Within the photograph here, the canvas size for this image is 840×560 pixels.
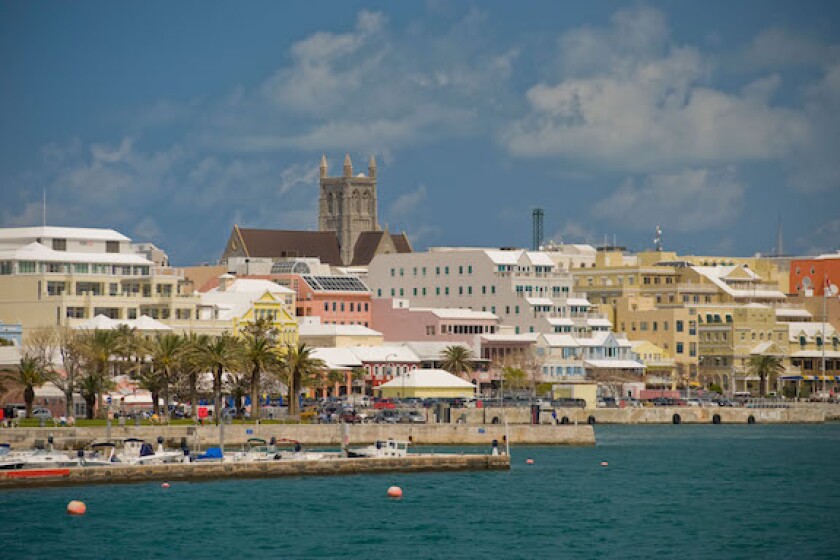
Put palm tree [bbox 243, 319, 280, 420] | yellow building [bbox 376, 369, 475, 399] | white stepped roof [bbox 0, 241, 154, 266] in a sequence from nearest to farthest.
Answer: palm tree [bbox 243, 319, 280, 420], yellow building [bbox 376, 369, 475, 399], white stepped roof [bbox 0, 241, 154, 266]

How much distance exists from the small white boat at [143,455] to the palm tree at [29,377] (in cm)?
2181

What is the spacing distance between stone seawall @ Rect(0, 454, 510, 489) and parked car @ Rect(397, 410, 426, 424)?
2470cm

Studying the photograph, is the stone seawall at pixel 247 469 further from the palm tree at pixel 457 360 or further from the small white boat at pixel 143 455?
the palm tree at pixel 457 360

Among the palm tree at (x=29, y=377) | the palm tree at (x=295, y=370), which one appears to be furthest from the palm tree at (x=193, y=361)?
the palm tree at (x=29, y=377)

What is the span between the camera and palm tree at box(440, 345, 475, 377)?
190000 millimetres

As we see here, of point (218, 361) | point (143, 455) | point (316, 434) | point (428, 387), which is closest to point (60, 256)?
point (428, 387)

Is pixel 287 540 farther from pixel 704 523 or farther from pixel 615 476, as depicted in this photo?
pixel 615 476

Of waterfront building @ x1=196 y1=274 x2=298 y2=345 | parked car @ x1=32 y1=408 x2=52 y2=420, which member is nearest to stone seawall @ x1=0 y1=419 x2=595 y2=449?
parked car @ x1=32 y1=408 x2=52 y2=420

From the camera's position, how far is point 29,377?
432 feet

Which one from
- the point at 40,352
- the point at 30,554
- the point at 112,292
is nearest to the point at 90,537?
the point at 30,554

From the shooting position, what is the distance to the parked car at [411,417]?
470 ft

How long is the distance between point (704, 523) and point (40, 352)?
211 ft

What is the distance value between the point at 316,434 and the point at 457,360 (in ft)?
192

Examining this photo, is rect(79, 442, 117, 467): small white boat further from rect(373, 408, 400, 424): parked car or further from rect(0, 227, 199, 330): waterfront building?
rect(0, 227, 199, 330): waterfront building
